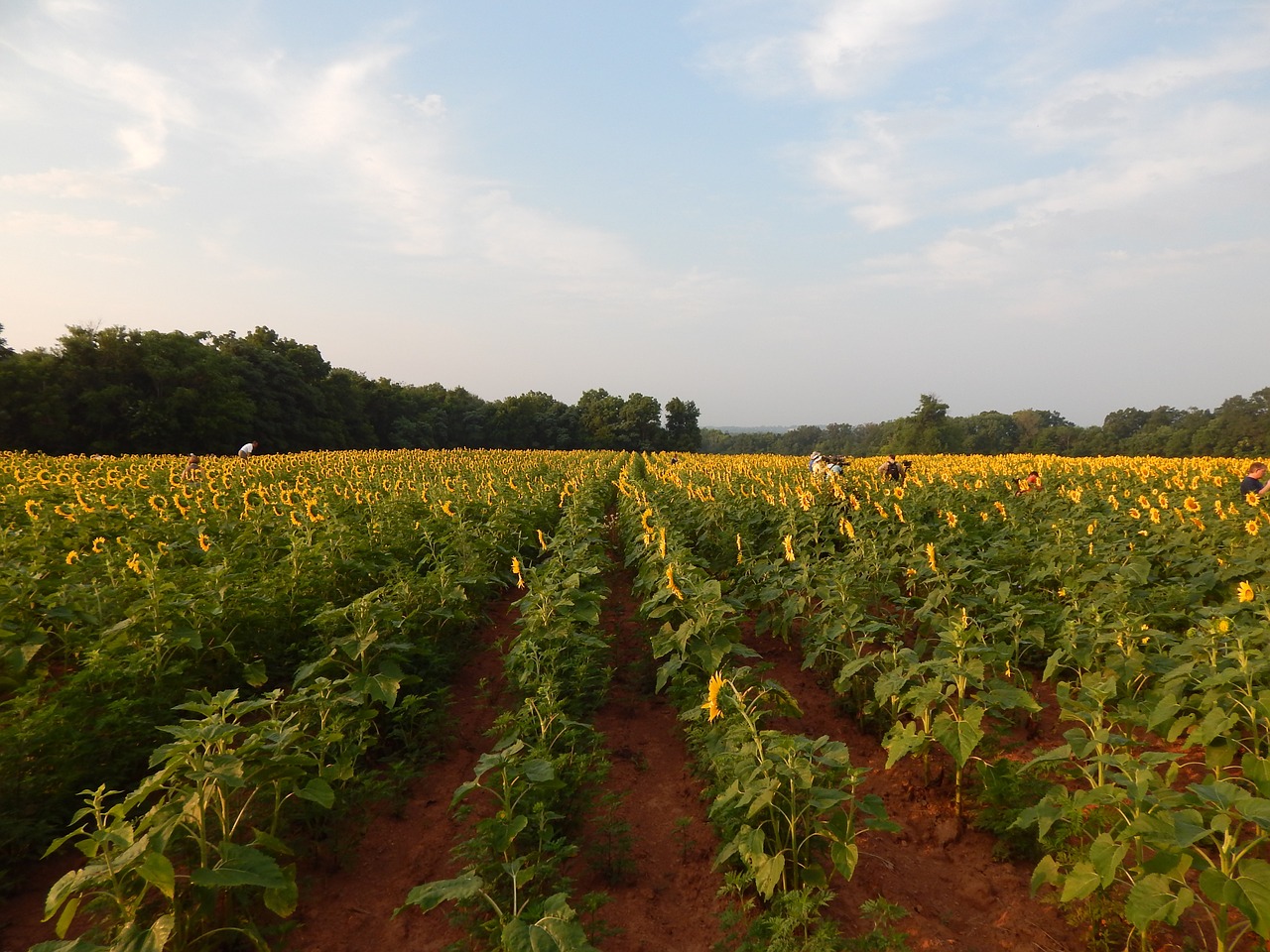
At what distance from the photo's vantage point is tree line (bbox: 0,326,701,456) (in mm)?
35656

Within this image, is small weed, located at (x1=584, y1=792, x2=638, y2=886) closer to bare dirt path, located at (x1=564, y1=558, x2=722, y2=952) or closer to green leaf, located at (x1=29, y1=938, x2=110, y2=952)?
bare dirt path, located at (x1=564, y1=558, x2=722, y2=952)

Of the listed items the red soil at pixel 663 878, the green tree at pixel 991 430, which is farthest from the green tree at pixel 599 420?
the red soil at pixel 663 878

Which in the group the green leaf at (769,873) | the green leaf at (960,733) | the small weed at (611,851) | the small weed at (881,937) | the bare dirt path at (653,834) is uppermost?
the green leaf at (960,733)

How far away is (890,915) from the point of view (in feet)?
8.38

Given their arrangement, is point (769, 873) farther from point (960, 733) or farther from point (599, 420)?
point (599, 420)

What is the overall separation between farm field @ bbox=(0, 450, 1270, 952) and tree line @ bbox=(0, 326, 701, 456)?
40.6m

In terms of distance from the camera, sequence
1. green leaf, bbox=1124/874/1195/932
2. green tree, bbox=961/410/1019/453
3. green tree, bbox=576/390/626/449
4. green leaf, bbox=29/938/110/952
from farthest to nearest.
Result: green tree, bbox=961/410/1019/453, green tree, bbox=576/390/626/449, green leaf, bbox=1124/874/1195/932, green leaf, bbox=29/938/110/952

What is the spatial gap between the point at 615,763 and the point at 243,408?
48899 mm

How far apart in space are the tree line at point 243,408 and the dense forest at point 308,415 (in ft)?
0.33

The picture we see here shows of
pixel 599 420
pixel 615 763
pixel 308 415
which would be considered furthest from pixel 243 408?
pixel 615 763

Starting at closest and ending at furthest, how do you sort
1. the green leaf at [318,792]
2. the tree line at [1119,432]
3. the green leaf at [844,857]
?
the green leaf at [844,857], the green leaf at [318,792], the tree line at [1119,432]

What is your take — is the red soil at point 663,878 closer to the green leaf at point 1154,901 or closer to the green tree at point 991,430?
the green leaf at point 1154,901

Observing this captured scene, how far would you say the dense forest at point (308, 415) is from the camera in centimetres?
3638

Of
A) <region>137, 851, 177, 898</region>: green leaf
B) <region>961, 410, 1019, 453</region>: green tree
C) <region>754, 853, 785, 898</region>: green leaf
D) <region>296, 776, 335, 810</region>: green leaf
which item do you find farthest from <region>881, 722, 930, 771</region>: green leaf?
<region>961, 410, 1019, 453</region>: green tree
